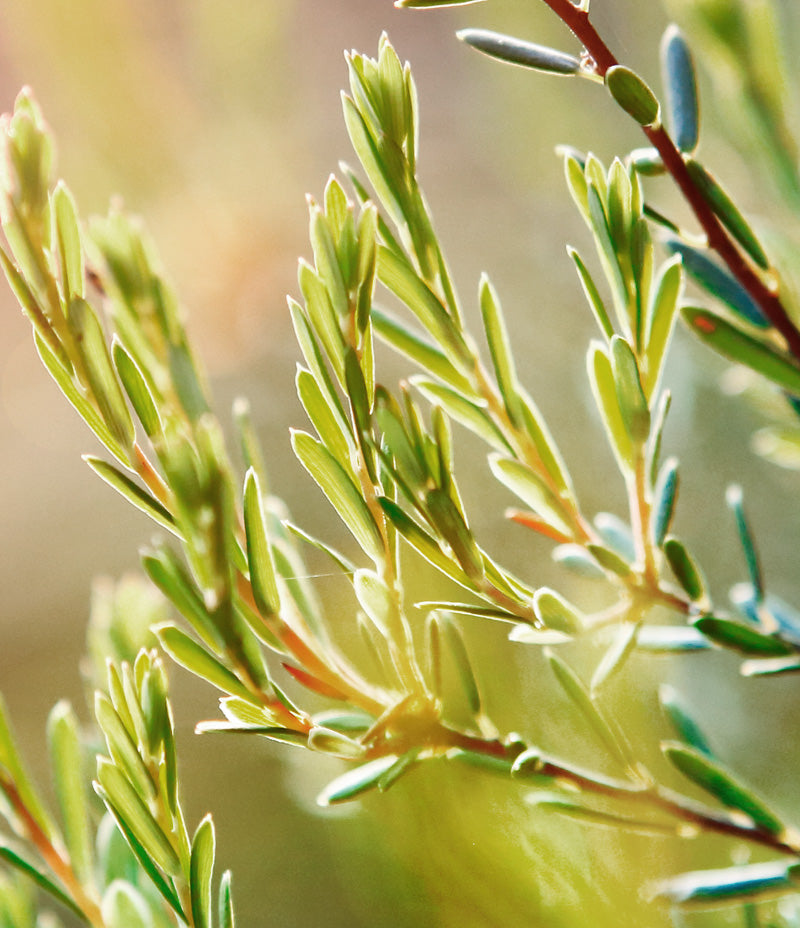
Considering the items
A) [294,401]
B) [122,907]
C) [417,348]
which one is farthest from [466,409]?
[294,401]

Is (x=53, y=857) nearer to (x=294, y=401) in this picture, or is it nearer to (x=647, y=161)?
(x=647, y=161)

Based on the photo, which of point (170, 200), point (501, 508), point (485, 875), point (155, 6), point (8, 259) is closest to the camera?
point (8, 259)

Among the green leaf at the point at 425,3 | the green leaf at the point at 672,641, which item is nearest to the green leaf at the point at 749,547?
the green leaf at the point at 672,641

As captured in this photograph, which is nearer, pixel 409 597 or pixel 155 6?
pixel 409 597

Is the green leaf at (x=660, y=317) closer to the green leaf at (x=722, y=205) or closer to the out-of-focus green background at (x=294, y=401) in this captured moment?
the green leaf at (x=722, y=205)

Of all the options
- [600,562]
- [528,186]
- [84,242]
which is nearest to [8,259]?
[84,242]

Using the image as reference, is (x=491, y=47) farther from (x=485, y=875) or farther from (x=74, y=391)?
(x=485, y=875)
